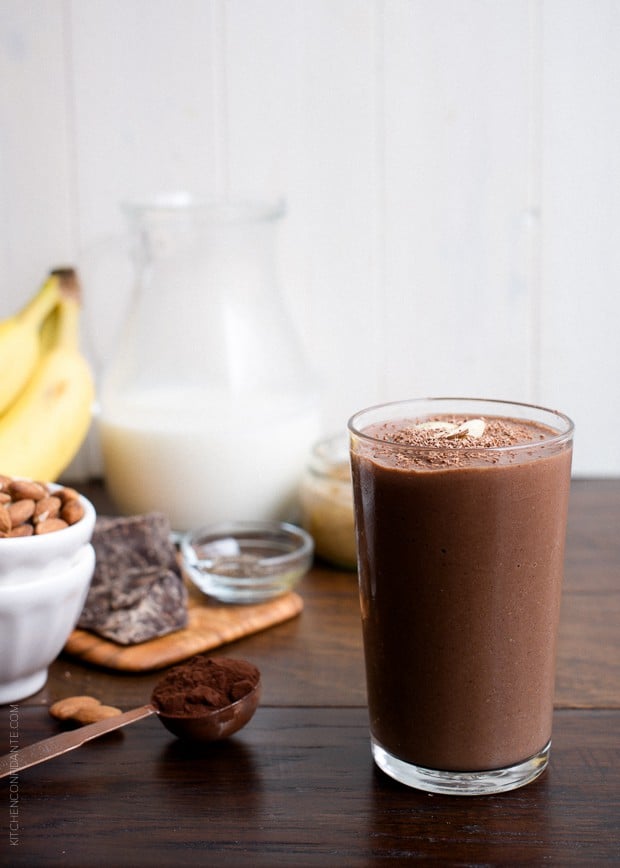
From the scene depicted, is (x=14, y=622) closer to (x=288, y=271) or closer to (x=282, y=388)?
(x=282, y=388)

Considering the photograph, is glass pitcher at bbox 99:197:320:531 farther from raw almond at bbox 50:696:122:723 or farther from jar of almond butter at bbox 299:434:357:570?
raw almond at bbox 50:696:122:723

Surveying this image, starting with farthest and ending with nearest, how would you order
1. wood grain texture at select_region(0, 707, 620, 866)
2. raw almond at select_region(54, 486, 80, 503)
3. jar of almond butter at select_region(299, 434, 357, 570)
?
jar of almond butter at select_region(299, 434, 357, 570) < raw almond at select_region(54, 486, 80, 503) < wood grain texture at select_region(0, 707, 620, 866)

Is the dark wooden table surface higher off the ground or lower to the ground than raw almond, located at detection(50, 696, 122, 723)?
lower

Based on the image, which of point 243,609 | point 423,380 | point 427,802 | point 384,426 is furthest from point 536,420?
point 423,380

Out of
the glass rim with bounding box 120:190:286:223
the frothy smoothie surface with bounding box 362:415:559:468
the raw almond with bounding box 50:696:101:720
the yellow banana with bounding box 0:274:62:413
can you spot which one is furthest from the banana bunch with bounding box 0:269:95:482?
the frothy smoothie surface with bounding box 362:415:559:468

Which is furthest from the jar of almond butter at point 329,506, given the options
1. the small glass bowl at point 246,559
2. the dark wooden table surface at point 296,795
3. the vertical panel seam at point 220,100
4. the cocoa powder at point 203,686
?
the vertical panel seam at point 220,100

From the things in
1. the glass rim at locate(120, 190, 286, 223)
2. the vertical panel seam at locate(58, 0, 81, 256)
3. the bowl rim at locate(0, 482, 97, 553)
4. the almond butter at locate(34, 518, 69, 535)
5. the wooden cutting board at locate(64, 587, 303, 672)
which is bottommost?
the wooden cutting board at locate(64, 587, 303, 672)
